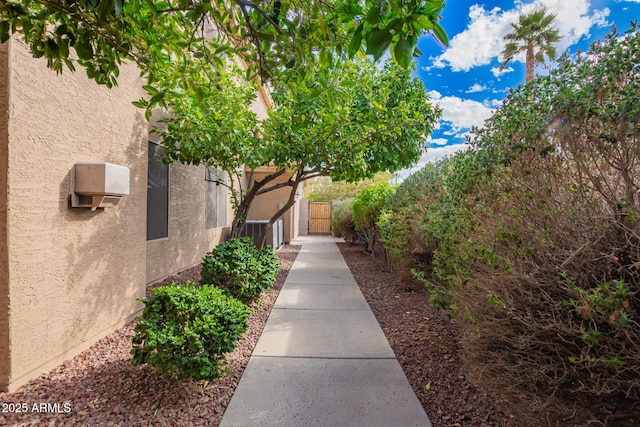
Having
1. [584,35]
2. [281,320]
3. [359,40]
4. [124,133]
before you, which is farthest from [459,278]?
[124,133]

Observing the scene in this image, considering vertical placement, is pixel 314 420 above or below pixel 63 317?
below

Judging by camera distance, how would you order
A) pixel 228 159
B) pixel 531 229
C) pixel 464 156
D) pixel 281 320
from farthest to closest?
pixel 228 159 → pixel 281 320 → pixel 464 156 → pixel 531 229

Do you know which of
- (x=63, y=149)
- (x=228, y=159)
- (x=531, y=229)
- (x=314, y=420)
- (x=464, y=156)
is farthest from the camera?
(x=228, y=159)

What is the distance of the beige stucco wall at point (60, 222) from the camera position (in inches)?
106

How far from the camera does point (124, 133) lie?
13.5ft

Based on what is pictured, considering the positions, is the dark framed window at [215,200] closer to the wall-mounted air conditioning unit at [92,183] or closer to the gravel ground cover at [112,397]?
the wall-mounted air conditioning unit at [92,183]

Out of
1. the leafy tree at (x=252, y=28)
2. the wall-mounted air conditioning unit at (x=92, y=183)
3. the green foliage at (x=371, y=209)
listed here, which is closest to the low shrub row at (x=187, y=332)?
the wall-mounted air conditioning unit at (x=92, y=183)

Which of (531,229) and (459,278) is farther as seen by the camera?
(459,278)

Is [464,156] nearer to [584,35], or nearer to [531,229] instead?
[584,35]

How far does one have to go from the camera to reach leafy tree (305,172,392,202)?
29875 mm

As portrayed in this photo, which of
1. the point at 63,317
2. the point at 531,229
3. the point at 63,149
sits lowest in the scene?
the point at 63,317

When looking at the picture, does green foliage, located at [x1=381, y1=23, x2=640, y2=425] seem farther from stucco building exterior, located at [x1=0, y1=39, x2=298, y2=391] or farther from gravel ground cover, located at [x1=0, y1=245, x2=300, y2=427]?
stucco building exterior, located at [x1=0, y1=39, x2=298, y2=391]

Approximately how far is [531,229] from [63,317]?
4076 millimetres

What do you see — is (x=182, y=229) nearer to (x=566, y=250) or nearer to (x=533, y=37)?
(x=566, y=250)
